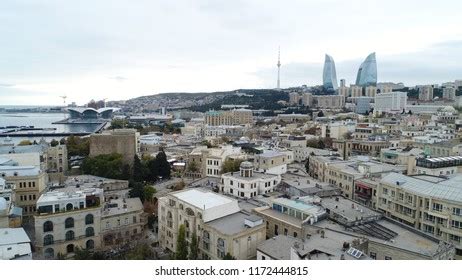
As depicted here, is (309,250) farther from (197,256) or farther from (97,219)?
(97,219)

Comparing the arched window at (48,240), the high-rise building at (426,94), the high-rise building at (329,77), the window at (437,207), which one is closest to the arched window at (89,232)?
the arched window at (48,240)

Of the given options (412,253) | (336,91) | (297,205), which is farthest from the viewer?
(336,91)

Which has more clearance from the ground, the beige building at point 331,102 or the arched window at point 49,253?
the beige building at point 331,102

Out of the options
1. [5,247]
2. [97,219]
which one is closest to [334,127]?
[97,219]

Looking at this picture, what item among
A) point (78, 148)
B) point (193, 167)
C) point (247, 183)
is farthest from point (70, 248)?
point (78, 148)

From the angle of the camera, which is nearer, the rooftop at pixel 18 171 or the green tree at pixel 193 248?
the green tree at pixel 193 248

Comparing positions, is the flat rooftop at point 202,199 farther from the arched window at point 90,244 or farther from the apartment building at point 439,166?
the apartment building at point 439,166
